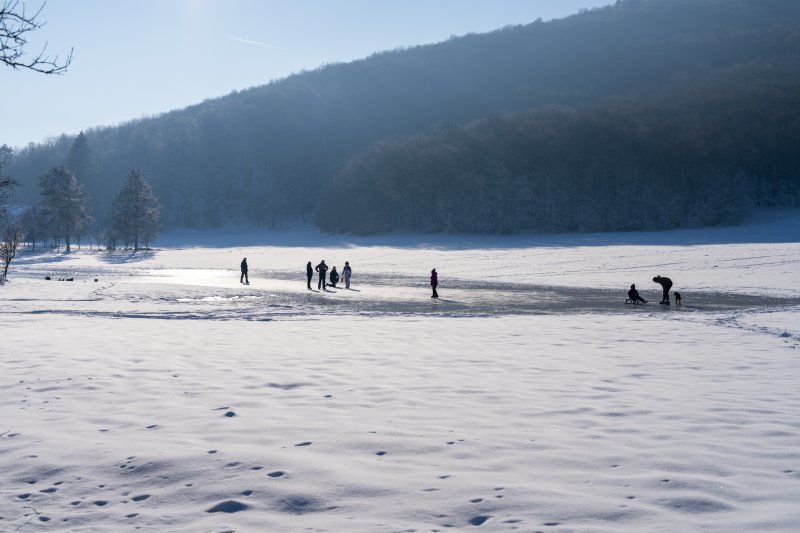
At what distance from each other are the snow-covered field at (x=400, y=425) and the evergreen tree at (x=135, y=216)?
6709 cm

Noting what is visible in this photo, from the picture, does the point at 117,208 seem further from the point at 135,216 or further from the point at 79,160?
the point at 79,160

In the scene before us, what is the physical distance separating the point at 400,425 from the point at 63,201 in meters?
86.4

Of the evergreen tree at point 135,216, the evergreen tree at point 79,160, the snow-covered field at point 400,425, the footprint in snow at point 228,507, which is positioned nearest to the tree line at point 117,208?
the evergreen tree at point 135,216

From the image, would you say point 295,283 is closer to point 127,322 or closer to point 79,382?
point 127,322

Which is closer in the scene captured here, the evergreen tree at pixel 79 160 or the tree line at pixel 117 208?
the tree line at pixel 117 208

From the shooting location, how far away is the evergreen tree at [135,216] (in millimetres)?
79000

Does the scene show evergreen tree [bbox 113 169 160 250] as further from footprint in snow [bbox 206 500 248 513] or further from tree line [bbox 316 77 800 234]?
footprint in snow [bbox 206 500 248 513]

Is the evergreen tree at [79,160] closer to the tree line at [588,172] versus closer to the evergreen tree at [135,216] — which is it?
the tree line at [588,172]

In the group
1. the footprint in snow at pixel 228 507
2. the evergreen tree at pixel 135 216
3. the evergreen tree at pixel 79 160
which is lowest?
the footprint in snow at pixel 228 507

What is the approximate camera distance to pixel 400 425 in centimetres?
644

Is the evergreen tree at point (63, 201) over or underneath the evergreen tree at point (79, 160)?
underneath

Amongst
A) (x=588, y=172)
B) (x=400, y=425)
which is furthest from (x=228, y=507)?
(x=588, y=172)

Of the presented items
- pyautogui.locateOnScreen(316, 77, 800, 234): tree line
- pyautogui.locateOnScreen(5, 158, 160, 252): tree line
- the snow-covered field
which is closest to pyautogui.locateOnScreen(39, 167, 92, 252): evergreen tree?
pyautogui.locateOnScreen(5, 158, 160, 252): tree line

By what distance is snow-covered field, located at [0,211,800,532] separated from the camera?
4508mm
